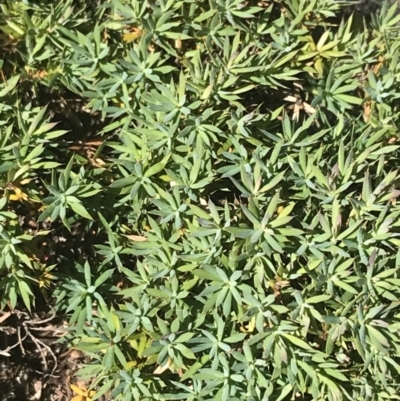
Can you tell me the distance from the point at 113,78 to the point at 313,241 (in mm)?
797

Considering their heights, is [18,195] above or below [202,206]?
above

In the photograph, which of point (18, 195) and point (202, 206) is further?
point (202, 206)

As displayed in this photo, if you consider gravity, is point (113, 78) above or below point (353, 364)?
above

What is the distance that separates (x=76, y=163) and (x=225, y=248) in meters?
0.55

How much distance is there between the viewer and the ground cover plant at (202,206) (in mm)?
1614

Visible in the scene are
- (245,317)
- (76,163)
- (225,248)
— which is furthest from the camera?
(76,163)

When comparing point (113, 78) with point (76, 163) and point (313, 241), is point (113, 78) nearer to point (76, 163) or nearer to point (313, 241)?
point (76, 163)

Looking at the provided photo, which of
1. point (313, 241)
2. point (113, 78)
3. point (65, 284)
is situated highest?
point (113, 78)

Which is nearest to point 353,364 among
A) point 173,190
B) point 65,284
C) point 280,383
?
point 280,383

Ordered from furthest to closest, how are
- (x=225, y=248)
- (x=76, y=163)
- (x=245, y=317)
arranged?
(x=76, y=163) → (x=225, y=248) → (x=245, y=317)

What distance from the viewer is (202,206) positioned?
5.80 feet

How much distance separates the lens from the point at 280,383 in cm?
170

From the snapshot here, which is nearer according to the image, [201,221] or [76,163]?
[201,221]

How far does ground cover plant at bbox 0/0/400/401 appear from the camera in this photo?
1614mm
